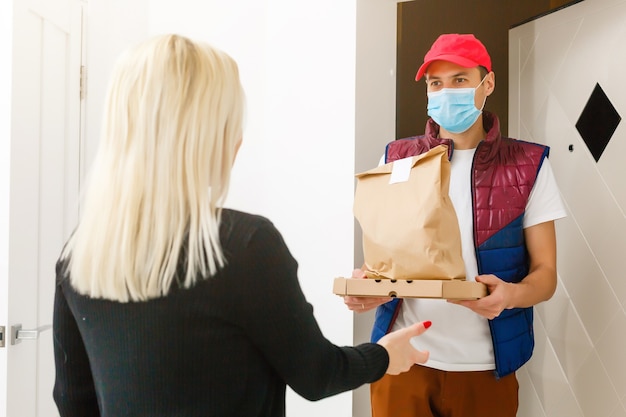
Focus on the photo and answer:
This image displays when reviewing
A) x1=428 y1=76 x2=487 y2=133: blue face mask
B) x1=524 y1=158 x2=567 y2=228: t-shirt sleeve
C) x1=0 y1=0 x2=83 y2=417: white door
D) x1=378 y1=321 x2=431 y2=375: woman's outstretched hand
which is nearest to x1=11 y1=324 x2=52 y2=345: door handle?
x1=0 y1=0 x2=83 y2=417: white door

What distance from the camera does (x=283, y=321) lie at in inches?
40.8

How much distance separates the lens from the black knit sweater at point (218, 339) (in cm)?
101

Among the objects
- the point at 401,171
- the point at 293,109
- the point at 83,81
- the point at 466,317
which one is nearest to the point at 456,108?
the point at 401,171

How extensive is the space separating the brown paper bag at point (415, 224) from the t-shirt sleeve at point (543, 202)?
0.30 m

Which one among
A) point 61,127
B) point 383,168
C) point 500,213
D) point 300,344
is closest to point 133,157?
point 300,344

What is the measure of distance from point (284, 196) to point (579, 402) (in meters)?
1.28

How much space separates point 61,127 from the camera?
8.11 feet

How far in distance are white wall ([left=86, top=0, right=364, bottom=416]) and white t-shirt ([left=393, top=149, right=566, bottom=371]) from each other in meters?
0.62

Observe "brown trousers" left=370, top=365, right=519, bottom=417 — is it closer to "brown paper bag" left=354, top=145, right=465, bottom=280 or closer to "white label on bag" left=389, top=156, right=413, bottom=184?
"brown paper bag" left=354, top=145, right=465, bottom=280

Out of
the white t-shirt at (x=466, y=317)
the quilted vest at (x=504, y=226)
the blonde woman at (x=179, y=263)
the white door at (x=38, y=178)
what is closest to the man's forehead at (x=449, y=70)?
the quilted vest at (x=504, y=226)

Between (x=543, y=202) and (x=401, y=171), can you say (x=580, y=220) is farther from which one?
(x=401, y=171)

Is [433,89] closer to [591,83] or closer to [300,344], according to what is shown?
[591,83]

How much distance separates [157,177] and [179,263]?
131 millimetres

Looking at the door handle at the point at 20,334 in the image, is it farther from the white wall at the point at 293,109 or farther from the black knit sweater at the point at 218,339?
the black knit sweater at the point at 218,339
